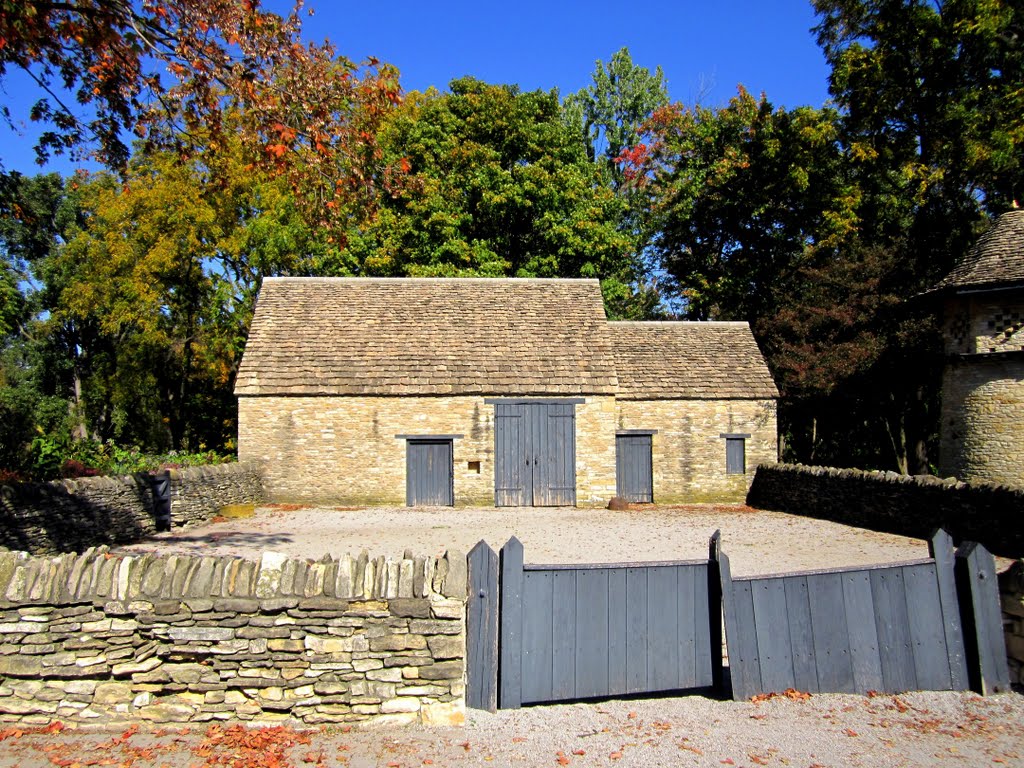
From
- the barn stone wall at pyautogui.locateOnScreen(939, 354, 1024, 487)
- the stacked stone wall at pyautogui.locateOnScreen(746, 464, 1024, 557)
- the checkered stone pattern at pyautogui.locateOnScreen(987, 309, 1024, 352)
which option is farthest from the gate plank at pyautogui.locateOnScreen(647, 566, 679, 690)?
the checkered stone pattern at pyautogui.locateOnScreen(987, 309, 1024, 352)

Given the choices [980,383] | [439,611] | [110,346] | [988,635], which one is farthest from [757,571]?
[110,346]

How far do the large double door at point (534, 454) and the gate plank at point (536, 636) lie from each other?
14565 mm

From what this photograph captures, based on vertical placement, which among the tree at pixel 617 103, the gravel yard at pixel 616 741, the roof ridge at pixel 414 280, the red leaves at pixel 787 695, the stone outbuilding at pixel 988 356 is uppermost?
the tree at pixel 617 103

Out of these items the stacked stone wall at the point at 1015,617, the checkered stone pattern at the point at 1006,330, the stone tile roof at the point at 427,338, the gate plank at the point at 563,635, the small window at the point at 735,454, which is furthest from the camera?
the small window at the point at 735,454

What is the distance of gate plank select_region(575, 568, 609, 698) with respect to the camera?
6496 millimetres

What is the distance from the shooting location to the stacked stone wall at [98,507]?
39.5ft

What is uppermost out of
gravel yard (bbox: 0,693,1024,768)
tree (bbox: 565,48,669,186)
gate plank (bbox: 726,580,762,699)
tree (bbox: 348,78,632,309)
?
tree (bbox: 565,48,669,186)

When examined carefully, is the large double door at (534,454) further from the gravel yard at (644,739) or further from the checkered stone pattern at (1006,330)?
the gravel yard at (644,739)

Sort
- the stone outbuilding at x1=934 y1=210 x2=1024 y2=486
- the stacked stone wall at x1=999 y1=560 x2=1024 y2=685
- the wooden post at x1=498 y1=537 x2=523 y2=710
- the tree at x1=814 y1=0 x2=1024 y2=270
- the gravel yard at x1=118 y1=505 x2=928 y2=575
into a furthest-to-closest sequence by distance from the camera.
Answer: the tree at x1=814 y1=0 x2=1024 y2=270 < the stone outbuilding at x1=934 y1=210 x2=1024 y2=486 < the gravel yard at x1=118 y1=505 x2=928 y2=575 < the stacked stone wall at x1=999 y1=560 x2=1024 y2=685 < the wooden post at x1=498 y1=537 x2=523 y2=710

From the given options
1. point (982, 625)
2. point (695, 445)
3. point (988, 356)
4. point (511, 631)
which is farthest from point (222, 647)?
point (988, 356)

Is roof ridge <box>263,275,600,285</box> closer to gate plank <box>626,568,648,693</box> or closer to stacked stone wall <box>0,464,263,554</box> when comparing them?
stacked stone wall <box>0,464,263,554</box>

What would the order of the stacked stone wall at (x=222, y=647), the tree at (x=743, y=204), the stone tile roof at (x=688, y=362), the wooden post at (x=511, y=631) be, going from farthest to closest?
the tree at (x=743, y=204)
the stone tile roof at (x=688, y=362)
the wooden post at (x=511, y=631)
the stacked stone wall at (x=222, y=647)

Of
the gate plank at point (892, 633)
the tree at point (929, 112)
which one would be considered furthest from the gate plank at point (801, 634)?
the tree at point (929, 112)

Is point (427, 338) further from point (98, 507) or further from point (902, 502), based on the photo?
point (902, 502)
